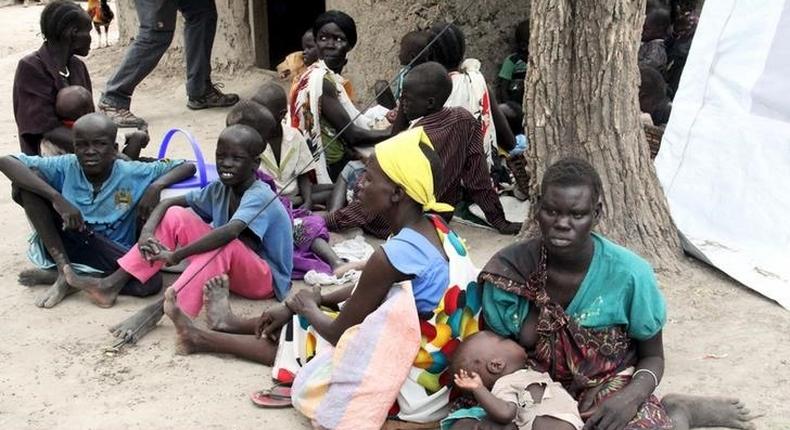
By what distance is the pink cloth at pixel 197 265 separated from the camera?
364 centimetres

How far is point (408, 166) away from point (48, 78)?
2451 millimetres

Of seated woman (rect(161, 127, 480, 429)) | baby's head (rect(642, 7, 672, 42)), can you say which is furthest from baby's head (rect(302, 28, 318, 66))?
seated woman (rect(161, 127, 480, 429))

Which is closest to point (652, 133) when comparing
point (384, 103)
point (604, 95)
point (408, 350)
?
point (604, 95)

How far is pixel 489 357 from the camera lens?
2.73 m

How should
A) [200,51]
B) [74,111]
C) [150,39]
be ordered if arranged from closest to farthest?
[74,111], [150,39], [200,51]

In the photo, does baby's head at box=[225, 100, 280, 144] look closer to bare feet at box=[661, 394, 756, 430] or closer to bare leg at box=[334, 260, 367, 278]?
bare leg at box=[334, 260, 367, 278]

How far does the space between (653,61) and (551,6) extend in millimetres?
2194

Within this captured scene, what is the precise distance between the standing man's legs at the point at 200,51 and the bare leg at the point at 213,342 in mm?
3864

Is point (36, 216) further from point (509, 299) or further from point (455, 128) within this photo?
point (509, 299)

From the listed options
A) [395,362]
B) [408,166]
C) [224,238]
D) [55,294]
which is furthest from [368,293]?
[55,294]

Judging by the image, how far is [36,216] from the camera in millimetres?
3922

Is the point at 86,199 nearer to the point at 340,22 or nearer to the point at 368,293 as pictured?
the point at 368,293

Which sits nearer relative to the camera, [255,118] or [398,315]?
[398,315]

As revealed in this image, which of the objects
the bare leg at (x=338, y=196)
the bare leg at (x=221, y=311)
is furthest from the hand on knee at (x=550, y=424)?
the bare leg at (x=338, y=196)
